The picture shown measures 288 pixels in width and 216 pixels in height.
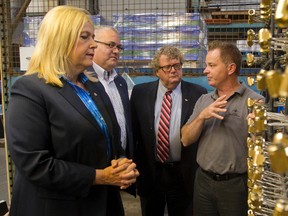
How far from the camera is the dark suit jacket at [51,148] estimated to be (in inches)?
49.4

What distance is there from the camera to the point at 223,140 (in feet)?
5.92

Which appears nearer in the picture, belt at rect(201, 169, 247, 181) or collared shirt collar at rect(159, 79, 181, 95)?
belt at rect(201, 169, 247, 181)

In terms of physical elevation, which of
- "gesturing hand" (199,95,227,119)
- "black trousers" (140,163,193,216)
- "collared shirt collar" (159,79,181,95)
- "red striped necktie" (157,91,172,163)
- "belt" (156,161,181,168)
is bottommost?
"black trousers" (140,163,193,216)

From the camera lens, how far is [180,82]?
244 cm

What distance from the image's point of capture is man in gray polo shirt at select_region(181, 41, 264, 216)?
177cm

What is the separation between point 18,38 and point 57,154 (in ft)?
7.01

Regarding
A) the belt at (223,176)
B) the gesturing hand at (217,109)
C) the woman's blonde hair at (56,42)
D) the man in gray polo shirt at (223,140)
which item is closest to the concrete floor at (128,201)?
the man in gray polo shirt at (223,140)

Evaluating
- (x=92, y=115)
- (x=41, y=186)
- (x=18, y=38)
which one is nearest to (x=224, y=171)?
(x=92, y=115)

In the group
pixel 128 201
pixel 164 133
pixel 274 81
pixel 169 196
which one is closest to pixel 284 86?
pixel 274 81

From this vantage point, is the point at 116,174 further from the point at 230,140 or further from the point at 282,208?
the point at 282,208

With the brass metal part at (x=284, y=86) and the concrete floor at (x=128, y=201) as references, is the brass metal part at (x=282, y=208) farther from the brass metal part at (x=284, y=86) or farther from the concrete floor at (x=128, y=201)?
the concrete floor at (x=128, y=201)

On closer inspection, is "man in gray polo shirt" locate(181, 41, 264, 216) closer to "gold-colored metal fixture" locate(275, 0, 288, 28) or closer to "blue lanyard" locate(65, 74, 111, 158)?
"blue lanyard" locate(65, 74, 111, 158)

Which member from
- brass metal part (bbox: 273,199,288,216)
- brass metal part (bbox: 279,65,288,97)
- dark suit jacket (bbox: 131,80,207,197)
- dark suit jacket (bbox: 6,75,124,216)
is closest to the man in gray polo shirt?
dark suit jacket (bbox: 131,80,207,197)

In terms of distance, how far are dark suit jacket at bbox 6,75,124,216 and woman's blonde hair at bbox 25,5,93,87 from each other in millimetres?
48
